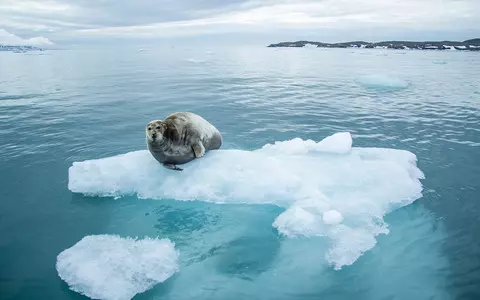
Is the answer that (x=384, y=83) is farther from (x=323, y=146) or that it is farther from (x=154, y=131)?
(x=154, y=131)

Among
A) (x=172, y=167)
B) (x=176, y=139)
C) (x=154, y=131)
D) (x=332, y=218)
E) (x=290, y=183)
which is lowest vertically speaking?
(x=332, y=218)

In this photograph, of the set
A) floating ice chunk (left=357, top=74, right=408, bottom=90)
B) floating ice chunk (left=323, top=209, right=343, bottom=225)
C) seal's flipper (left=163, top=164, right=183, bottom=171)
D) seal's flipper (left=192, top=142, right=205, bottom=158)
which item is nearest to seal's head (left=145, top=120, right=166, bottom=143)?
seal's flipper (left=163, top=164, right=183, bottom=171)

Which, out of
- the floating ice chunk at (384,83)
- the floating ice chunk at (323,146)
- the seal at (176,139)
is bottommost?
the floating ice chunk at (323,146)

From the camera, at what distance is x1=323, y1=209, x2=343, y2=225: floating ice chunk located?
17.2ft

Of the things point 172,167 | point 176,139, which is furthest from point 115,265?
point 176,139

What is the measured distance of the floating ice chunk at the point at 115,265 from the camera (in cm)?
411

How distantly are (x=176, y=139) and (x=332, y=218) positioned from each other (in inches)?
129

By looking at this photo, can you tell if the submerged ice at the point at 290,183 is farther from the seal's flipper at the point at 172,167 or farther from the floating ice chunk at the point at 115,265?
the floating ice chunk at the point at 115,265

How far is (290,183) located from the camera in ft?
20.0

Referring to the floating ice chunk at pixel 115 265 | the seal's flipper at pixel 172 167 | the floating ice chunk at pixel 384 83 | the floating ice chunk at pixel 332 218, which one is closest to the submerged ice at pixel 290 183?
the floating ice chunk at pixel 332 218

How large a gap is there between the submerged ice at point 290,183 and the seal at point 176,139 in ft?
0.74

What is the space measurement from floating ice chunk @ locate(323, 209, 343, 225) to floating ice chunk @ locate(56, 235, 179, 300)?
2.41m

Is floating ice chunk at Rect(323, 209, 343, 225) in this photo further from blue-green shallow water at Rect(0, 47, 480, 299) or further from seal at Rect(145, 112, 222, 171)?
seal at Rect(145, 112, 222, 171)

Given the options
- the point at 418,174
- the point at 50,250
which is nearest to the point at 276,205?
the point at 418,174
